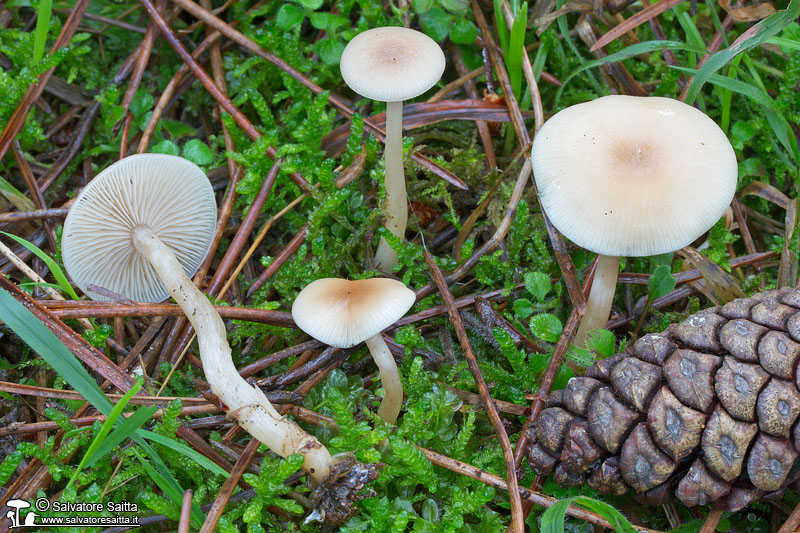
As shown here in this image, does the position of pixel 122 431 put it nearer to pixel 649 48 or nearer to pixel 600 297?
pixel 600 297

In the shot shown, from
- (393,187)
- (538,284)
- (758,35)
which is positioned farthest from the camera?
(393,187)

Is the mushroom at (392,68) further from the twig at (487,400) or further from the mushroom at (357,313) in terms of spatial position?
the mushroom at (357,313)

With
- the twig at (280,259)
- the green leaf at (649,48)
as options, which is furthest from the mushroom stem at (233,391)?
the green leaf at (649,48)

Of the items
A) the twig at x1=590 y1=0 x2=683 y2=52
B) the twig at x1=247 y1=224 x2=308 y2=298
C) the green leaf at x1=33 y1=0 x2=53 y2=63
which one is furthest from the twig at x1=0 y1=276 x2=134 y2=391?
the twig at x1=590 y1=0 x2=683 y2=52

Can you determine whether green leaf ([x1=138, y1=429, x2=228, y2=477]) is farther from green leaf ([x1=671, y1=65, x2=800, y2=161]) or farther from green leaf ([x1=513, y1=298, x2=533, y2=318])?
green leaf ([x1=671, y1=65, x2=800, y2=161])

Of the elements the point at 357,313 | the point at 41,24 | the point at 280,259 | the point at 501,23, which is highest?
the point at 41,24

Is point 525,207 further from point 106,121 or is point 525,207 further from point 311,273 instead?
point 106,121

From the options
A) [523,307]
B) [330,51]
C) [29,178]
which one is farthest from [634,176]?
[29,178]

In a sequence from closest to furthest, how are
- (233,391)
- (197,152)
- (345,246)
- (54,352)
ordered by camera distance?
1. (54,352)
2. (233,391)
3. (345,246)
4. (197,152)
